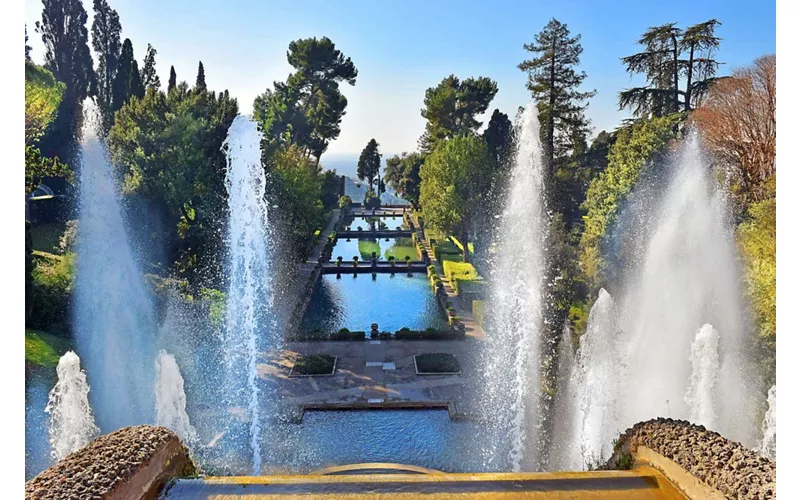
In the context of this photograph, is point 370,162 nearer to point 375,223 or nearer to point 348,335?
point 375,223

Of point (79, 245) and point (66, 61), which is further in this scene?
point (66, 61)

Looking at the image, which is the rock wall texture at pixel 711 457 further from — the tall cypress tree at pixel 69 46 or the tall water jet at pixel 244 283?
the tall cypress tree at pixel 69 46

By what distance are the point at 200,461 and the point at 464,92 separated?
113 feet

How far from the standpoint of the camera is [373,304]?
2014 cm

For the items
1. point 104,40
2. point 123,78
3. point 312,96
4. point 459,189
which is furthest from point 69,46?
point 459,189

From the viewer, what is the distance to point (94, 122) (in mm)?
14305

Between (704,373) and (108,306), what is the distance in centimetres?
1248

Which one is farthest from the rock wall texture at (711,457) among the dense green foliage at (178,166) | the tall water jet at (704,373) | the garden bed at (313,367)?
the dense green foliage at (178,166)

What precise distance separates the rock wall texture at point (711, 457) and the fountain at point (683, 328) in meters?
2.70

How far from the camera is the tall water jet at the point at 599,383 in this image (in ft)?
31.5

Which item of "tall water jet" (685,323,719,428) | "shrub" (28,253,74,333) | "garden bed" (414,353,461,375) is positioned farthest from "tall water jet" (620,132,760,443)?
"shrub" (28,253,74,333)

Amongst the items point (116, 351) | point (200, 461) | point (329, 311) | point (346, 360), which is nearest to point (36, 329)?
point (116, 351)
